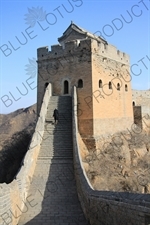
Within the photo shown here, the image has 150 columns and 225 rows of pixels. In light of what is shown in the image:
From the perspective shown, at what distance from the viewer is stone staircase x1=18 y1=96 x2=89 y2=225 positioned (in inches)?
371

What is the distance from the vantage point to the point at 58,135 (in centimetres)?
1428

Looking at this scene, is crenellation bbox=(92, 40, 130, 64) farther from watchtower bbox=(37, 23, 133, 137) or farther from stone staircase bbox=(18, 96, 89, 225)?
stone staircase bbox=(18, 96, 89, 225)

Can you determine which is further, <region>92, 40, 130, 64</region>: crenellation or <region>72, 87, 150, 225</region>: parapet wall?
<region>92, 40, 130, 64</region>: crenellation

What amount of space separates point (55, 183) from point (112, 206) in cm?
469

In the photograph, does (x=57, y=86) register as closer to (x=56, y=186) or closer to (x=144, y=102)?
(x=56, y=186)

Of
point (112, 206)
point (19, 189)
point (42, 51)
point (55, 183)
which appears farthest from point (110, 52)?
point (112, 206)

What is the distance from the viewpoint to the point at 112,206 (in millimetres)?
7004

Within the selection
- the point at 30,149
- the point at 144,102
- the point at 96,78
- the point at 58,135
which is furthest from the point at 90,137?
the point at 144,102

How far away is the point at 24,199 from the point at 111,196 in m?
4.37

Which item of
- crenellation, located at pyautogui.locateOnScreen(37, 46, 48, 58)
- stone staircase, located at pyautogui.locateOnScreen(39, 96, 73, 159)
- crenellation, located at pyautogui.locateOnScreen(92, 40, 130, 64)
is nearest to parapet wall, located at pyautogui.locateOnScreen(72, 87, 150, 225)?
stone staircase, located at pyautogui.locateOnScreen(39, 96, 73, 159)

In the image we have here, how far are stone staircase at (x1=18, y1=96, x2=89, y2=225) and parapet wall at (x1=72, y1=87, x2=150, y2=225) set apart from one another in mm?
504

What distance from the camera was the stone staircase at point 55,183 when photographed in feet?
30.9

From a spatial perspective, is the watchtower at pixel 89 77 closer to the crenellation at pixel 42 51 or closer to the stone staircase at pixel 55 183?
the crenellation at pixel 42 51

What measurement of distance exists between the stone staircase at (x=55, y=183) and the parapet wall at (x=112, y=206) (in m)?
0.50
